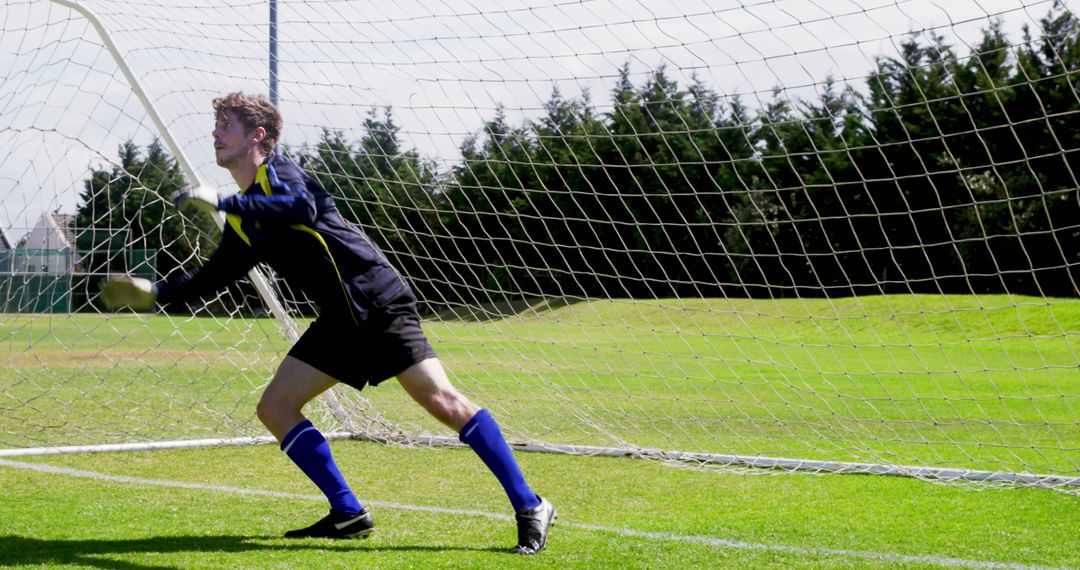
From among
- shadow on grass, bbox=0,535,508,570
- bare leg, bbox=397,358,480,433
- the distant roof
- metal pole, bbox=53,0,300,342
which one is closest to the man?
bare leg, bbox=397,358,480,433

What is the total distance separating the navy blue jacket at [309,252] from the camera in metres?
4.30

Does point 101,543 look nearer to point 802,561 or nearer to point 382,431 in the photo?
point 802,561

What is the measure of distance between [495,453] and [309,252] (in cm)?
112

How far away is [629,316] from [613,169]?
902 centimetres

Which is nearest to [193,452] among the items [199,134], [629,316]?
[199,134]

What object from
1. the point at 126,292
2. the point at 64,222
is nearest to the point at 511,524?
the point at 126,292

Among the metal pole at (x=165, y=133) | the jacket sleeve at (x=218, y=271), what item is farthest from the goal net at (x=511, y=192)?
the jacket sleeve at (x=218, y=271)

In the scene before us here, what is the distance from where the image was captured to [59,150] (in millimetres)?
7359

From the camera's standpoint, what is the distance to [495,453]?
173 inches

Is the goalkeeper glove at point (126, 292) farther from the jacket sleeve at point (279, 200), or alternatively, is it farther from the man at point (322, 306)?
the jacket sleeve at point (279, 200)

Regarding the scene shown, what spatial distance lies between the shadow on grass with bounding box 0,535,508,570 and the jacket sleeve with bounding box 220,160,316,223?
133 centimetres

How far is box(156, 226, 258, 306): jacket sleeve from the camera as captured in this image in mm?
4500

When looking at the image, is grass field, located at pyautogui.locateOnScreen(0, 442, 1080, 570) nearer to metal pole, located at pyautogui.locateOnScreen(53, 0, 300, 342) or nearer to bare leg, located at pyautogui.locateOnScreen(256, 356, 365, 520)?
bare leg, located at pyautogui.locateOnScreen(256, 356, 365, 520)

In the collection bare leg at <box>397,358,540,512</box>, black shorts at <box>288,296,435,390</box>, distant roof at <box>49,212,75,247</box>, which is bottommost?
distant roof at <box>49,212,75,247</box>
